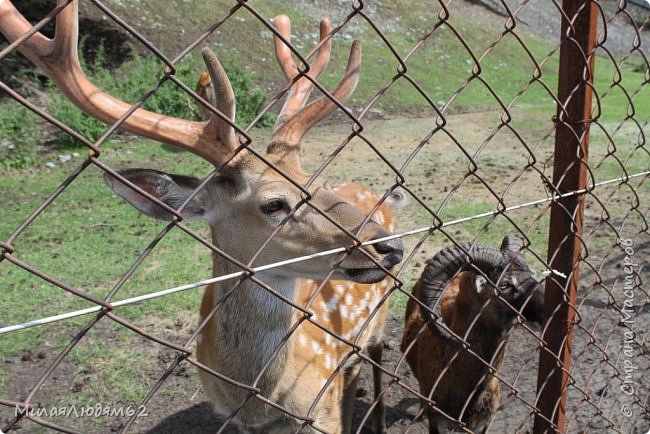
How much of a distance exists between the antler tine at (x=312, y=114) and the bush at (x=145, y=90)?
7.39 meters

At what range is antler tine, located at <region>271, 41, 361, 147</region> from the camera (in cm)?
189

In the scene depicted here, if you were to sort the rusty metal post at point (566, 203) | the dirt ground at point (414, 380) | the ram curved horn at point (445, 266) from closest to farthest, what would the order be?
the rusty metal post at point (566, 203) < the ram curved horn at point (445, 266) < the dirt ground at point (414, 380)

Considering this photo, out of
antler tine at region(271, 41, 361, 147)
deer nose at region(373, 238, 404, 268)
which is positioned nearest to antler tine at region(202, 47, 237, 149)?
antler tine at region(271, 41, 361, 147)

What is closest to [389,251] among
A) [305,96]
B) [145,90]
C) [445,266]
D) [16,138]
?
[305,96]

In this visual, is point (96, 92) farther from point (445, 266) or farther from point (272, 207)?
point (445, 266)

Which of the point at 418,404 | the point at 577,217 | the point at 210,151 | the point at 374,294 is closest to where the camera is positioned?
the point at 210,151

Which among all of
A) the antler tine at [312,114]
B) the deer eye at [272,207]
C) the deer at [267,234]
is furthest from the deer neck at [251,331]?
the antler tine at [312,114]

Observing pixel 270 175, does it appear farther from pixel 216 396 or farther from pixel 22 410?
pixel 22 410

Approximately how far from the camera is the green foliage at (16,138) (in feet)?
27.0

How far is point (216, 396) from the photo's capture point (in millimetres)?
2305

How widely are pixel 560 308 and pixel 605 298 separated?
2917 millimetres

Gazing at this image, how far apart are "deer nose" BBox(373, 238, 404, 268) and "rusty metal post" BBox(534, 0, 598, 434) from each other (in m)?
0.52

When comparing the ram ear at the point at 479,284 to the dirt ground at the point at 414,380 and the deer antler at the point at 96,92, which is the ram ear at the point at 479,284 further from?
the deer antler at the point at 96,92

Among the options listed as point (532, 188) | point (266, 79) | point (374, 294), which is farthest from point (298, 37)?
point (374, 294)
